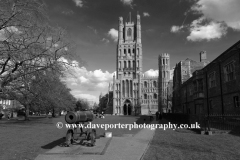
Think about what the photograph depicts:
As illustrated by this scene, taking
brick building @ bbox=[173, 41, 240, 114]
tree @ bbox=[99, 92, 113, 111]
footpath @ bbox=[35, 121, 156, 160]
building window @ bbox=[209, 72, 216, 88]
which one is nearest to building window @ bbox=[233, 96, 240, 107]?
brick building @ bbox=[173, 41, 240, 114]

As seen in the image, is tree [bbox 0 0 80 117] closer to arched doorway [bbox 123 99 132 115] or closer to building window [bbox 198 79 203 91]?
building window [bbox 198 79 203 91]

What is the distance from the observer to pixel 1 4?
1094cm

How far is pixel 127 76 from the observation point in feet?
276

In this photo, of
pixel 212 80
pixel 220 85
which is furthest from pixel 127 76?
pixel 220 85

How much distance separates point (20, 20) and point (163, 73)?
93.9m

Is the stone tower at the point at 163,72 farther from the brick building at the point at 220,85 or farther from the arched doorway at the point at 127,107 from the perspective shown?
the brick building at the point at 220,85

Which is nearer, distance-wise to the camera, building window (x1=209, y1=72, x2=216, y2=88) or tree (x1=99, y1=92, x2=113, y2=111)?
building window (x1=209, y1=72, x2=216, y2=88)

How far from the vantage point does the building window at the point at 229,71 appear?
613 inches

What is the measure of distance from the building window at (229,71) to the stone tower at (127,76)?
211 ft

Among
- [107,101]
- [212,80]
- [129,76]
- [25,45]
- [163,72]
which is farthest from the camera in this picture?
[107,101]

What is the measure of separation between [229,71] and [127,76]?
6845 centimetres

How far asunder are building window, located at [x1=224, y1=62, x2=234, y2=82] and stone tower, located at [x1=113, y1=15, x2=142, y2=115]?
64214 mm

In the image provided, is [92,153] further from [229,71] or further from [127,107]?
[127,107]

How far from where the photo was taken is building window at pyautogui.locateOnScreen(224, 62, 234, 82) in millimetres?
15562
